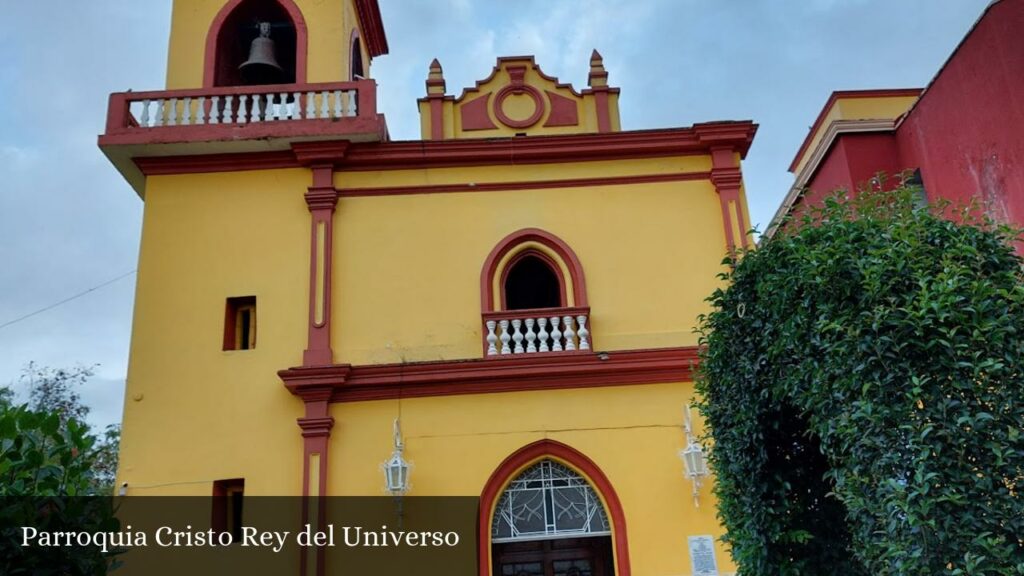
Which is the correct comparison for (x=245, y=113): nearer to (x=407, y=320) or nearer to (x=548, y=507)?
(x=407, y=320)

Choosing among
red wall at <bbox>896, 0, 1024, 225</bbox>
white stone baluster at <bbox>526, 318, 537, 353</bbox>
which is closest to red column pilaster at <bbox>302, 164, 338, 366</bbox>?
white stone baluster at <bbox>526, 318, 537, 353</bbox>

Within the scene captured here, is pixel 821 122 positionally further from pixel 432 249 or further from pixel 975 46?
pixel 432 249

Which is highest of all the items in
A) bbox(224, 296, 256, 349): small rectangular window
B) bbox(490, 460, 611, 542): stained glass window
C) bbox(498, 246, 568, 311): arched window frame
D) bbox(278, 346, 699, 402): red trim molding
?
bbox(498, 246, 568, 311): arched window frame

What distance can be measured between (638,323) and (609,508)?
2.19m

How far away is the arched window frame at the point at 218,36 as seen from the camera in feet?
36.4

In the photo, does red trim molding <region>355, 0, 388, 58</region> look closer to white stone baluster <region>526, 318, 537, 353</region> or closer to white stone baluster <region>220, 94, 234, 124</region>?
white stone baluster <region>220, 94, 234, 124</region>

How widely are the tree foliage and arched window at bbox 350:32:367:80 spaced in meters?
8.79

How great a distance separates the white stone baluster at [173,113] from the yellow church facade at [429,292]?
0.08ft

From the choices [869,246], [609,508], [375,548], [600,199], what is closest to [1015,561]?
[869,246]

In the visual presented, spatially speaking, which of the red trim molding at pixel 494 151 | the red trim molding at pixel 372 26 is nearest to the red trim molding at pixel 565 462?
the red trim molding at pixel 494 151

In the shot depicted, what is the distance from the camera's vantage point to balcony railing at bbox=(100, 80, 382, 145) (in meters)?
10.2

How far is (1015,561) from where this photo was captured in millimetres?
3531

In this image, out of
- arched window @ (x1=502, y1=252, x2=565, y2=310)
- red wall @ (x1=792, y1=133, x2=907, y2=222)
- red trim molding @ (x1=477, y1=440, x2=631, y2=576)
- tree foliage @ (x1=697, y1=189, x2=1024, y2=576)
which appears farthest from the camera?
red wall @ (x1=792, y1=133, x2=907, y2=222)

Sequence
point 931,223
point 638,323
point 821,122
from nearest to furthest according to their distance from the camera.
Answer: point 931,223 < point 638,323 < point 821,122
